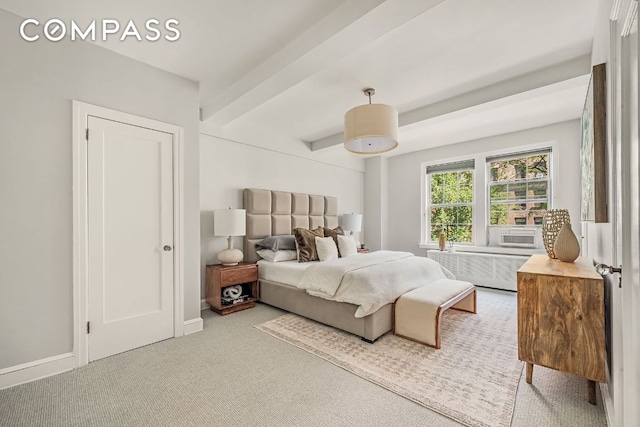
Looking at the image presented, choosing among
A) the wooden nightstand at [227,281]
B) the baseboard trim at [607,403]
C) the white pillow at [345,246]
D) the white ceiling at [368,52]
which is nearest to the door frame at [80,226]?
the white ceiling at [368,52]

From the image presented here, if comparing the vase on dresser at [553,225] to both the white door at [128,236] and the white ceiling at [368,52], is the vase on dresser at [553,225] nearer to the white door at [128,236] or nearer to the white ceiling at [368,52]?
the white ceiling at [368,52]

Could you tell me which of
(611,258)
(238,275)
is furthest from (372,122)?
(238,275)

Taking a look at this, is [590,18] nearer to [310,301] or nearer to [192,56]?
[192,56]

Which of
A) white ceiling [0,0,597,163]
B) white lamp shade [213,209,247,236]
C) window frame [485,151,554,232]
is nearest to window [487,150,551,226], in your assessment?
window frame [485,151,554,232]

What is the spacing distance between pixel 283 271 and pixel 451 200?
3.61m

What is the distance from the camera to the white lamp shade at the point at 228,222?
3617 mm

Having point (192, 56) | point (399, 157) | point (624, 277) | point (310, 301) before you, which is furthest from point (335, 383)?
point (399, 157)

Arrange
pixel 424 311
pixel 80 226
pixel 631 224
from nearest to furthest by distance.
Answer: pixel 631 224 → pixel 80 226 → pixel 424 311

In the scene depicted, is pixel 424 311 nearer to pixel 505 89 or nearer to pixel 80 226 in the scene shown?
pixel 505 89

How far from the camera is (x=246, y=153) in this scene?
4402 millimetres

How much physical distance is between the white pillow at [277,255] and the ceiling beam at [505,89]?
2.35 metres

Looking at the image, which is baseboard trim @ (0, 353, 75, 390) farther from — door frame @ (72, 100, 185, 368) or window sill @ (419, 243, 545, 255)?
window sill @ (419, 243, 545, 255)

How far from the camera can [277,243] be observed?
407 centimetres

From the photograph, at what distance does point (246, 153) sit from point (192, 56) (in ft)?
6.08
